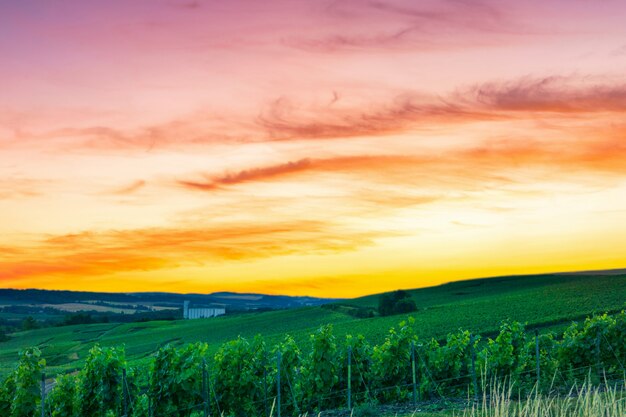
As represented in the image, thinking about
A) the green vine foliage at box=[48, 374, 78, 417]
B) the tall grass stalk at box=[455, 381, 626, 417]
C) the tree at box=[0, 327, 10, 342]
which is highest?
the tall grass stalk at box=[455, 381, 626, 417]

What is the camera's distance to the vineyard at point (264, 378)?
17016 mm

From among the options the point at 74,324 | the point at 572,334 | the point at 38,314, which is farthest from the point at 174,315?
the point at 572,334

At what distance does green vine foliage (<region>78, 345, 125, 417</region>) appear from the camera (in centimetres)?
1728

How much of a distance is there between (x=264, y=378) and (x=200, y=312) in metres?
82.0

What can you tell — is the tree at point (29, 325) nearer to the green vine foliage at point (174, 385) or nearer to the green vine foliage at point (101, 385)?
the green vine foliage at point (101, 385)

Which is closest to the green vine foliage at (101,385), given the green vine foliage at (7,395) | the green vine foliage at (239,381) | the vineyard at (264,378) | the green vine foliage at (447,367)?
the vineyard at (264,378)

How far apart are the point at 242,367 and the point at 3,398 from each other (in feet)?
Answer: 20.0

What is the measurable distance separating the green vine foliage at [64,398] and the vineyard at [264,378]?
26mm

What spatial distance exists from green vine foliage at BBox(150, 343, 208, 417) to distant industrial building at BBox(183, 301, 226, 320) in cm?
7785

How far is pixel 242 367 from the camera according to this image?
57.7 ft

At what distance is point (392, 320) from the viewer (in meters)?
55.5

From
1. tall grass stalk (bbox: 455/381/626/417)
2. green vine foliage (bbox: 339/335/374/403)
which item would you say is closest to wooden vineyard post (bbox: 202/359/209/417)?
green vine foliage (bbox: 339/335/374/403)

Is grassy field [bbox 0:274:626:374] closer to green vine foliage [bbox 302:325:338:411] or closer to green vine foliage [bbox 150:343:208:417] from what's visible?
green vine foliage [bbox 302:325:338:411]

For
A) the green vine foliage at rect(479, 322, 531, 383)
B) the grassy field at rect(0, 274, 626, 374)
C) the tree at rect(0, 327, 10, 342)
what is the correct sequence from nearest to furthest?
the green vine foliage at rect(479, 322, 531, 383), the grassy field at rect(0, 274, 626, 374), the tree at rect(0, 327, 10, 342)
